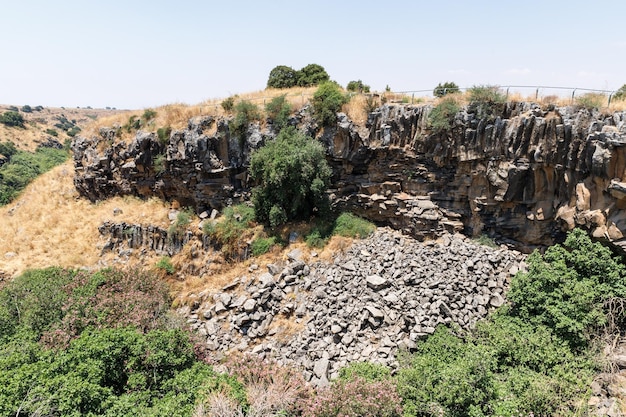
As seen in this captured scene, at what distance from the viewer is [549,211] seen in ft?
46.8

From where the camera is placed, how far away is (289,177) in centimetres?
1725

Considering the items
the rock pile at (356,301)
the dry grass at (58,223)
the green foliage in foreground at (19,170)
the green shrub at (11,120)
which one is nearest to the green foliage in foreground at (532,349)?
the rock pile at (356,301)

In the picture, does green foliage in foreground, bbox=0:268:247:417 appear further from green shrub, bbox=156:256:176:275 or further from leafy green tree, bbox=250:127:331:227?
leafy green tree, bbox=250:127:331:227

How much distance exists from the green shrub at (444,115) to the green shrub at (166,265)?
15.0 metres

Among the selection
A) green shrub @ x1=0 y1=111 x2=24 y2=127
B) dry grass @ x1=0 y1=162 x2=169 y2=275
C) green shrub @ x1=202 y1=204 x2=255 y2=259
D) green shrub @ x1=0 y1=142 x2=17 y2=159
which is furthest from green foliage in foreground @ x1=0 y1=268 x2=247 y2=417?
green shrub @ x1=0 y1=111 x2=24 y2=127

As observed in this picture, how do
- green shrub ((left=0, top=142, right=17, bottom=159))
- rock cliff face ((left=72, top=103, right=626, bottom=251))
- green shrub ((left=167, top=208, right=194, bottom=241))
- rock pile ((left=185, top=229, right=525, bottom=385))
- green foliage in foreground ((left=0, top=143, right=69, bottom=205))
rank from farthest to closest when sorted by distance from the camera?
green shrub ((left=0, top=142, right=17, bottom=159)) < green foliage in foreground ((left=0, top=143, right=69, bottom=205)) < green shrub ((left=167, top=208, right=194, bottom=241)) < rock cliff face ((left=72, top=103, right=626, bottom=251)) < rock pile ((left=185, top=229, right=525, bottom=385))

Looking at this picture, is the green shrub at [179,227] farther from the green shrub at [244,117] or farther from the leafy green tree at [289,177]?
the green shrub at [244,117]

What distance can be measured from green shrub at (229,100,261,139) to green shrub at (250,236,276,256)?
6.26 meters

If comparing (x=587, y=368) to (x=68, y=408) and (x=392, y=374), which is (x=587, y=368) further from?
(x=68, y=408)

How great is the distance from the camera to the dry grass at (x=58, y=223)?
20281mm

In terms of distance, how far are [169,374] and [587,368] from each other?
12.1 metres

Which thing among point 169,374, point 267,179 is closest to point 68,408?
point 169,374

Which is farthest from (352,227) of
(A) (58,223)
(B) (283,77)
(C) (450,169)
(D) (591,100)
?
(A) (58,223)

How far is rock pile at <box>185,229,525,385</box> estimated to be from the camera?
12383 mm
